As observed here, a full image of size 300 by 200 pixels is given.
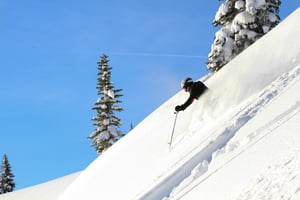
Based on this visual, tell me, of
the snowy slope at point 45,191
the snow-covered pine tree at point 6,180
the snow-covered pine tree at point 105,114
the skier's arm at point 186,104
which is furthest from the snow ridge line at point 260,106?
the snow-covered pine tree at point 6,180

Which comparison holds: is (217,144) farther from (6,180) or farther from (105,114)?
(6,180)

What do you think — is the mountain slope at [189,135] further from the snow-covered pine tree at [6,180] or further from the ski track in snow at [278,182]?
the snow-covered pine tree at [6,180]

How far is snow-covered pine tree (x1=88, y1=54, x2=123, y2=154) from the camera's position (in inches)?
1350

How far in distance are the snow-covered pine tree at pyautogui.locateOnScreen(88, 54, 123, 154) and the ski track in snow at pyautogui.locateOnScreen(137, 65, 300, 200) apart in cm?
2318

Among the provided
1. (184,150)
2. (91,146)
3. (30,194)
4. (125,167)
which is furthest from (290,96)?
(91,146)

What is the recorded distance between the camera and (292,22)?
50.3 ft

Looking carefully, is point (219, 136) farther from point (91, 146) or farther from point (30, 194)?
point (91, 146)

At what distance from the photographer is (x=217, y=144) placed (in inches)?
377

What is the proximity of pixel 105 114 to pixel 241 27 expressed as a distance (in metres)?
14.6

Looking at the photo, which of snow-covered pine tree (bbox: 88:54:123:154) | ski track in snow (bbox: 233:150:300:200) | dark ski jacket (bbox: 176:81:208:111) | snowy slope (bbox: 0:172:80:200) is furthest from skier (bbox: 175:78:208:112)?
snow-covered pine tree (bbox: 88:54:123:154)

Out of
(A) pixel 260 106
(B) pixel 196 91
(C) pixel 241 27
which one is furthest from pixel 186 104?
(C) pixel 241 27

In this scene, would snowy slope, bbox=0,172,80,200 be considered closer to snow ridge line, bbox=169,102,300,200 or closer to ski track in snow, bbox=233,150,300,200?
snow ridge line, bbox=169,102,300,200

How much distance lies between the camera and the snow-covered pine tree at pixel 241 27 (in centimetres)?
2398

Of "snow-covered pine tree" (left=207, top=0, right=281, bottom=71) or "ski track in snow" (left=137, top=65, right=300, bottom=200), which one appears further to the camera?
"snow-covered pine tree" (left=207, top=0, right=281, bottom=71)
